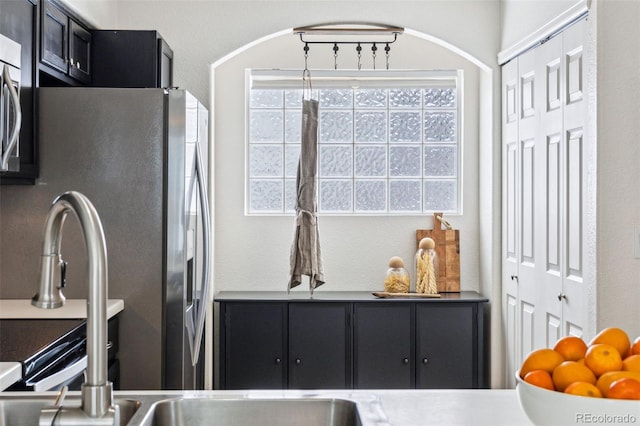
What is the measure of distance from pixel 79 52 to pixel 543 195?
221cm

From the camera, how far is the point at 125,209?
10.4 ft

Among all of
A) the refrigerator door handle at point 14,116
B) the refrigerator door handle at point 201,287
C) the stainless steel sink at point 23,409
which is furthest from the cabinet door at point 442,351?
the stainless steel sink at point 23,409

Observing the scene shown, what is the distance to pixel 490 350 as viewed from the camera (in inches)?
171

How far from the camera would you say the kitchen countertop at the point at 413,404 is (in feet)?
4.93

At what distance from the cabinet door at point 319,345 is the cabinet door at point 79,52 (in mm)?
1666

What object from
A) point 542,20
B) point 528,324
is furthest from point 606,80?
point 528,324

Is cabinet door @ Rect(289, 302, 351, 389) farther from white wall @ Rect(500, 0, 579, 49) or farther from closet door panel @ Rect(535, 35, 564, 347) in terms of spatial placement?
white wall @ Rect(500, 0, 579, 49)

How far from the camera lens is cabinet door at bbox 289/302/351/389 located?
430 cm

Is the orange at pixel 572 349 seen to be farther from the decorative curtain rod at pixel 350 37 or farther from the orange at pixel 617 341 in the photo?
the decorative curtain rod at pixel 350 37

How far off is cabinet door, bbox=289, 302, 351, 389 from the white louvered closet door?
896 millimetres

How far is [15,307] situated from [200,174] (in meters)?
0.98

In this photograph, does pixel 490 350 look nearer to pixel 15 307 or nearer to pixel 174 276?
pixel 174 276

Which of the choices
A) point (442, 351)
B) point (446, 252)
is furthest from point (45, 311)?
point (446, 252)

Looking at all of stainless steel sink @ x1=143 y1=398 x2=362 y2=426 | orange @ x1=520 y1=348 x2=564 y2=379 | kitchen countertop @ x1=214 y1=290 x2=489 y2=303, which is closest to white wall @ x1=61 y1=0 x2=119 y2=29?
kitchen countertop @ x1=214 y1=290 x2=489 y2=303
